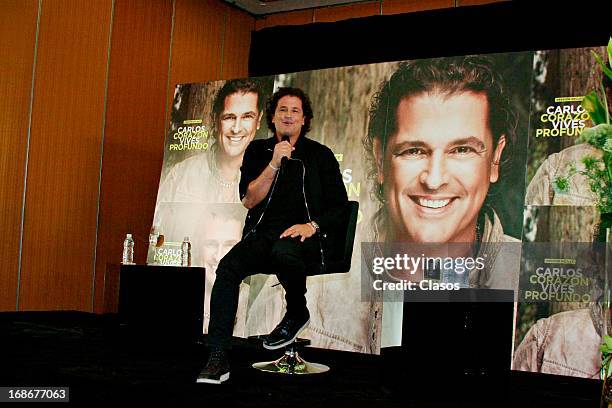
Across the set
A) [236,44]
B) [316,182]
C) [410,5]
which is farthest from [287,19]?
[316,182]

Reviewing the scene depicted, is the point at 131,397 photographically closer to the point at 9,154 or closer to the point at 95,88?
the point at 9,154

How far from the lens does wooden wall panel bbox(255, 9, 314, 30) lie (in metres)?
7.81

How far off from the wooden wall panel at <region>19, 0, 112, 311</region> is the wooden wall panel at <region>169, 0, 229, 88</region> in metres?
0.89

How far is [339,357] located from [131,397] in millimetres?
1832

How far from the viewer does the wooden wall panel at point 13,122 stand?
555 centimetres

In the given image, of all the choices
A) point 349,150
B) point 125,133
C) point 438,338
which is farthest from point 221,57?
point 438,338

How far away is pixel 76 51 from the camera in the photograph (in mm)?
6070

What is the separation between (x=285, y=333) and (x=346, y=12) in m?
5.09

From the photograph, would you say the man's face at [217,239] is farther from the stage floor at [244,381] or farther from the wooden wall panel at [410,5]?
the wooden wall panel at [410,5]

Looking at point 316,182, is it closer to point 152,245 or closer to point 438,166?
point 438,166

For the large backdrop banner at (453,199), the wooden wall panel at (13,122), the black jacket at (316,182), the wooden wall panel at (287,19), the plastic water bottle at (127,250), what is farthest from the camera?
the wooden wall panel at (287,19)

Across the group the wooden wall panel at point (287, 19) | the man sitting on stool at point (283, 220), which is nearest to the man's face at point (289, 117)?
the man sitting on stool at point (283, 220)

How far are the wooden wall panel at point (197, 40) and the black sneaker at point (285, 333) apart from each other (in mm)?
4261

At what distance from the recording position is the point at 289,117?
11.7 ft
